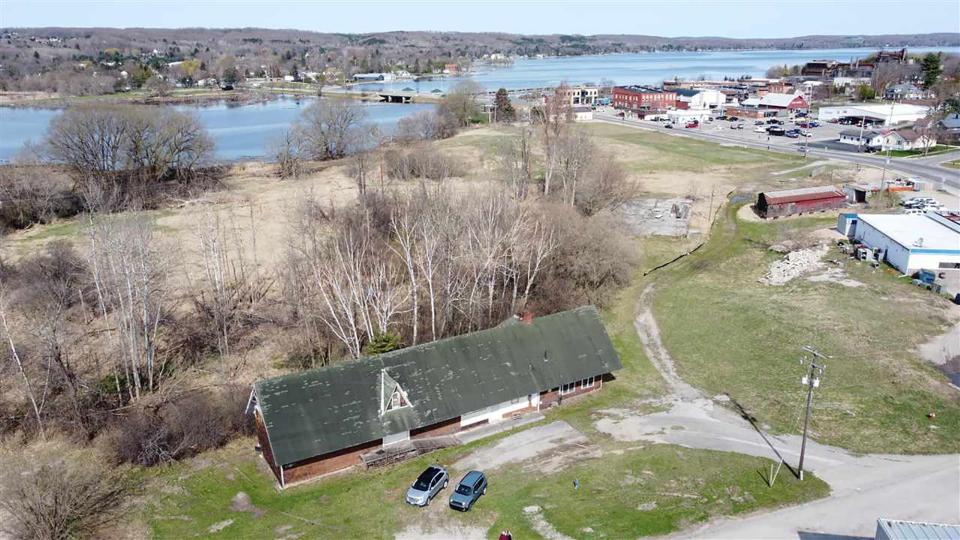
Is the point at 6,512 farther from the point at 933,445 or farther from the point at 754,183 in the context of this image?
the point at 754,183

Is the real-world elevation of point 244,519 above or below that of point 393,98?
below

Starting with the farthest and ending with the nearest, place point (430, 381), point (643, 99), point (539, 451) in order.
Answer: point (643, 99) < point (430, 381) < point (539, 451)

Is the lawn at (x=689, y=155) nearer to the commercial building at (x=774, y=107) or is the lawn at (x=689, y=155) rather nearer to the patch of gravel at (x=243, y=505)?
the commercial building at (x=774, y=107)

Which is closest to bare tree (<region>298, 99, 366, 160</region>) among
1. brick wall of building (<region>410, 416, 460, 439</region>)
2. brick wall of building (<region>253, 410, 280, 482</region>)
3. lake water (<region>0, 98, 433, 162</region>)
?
lake water (<region>0, 98, 433, 162</region>)

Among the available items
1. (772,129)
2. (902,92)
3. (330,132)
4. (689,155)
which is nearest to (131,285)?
(330,132)

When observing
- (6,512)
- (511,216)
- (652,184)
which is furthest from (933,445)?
(652,184)

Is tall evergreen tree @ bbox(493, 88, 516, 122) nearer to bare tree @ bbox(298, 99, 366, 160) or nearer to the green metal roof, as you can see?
bare tree @ bbox(298, 99, 366, 160)

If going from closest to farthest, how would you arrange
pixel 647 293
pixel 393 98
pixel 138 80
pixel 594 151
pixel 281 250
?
1. pixel 647 293
2. pixel 281 250
3. pixel 594 151
4. pixel 393 98
5. pixel 138 80

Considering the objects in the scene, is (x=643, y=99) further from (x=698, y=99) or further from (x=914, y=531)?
(x=914, y=531)
